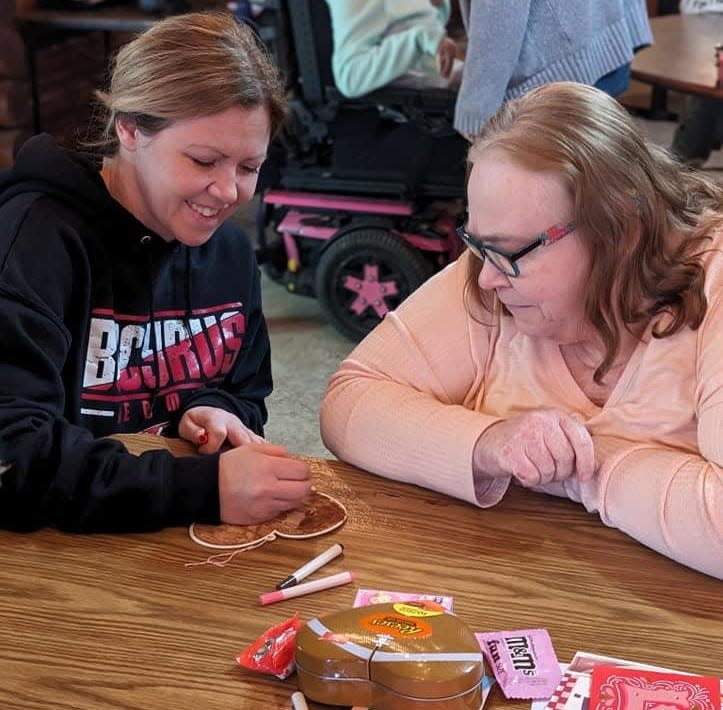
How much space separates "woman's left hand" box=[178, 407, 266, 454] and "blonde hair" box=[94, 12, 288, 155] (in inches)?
15.3

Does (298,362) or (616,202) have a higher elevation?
(616,202)

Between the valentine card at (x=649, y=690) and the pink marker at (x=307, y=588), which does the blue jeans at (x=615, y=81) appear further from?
the valentine card at (x=649, y=690)

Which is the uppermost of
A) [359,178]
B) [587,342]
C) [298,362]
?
[587,342]

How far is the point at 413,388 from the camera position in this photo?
1468mm

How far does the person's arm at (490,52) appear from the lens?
8.71 feet

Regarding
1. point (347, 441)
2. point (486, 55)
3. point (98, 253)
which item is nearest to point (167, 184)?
point (98, 253)

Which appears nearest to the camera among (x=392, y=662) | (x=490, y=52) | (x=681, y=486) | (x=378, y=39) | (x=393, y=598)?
(x=392, y=662)

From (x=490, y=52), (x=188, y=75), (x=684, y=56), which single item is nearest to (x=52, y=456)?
(x=188, y=75)

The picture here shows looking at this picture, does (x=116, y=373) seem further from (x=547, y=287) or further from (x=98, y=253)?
(x=547, y=287)

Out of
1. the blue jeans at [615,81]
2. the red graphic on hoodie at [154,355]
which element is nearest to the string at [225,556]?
the red graphic on hoodie at [154,355]

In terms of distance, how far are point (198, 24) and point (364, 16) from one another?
6.00ft

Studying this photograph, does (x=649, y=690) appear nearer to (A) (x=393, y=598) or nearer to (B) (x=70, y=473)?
(A) (x=393, y=598)

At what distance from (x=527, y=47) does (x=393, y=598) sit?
75.5 inches

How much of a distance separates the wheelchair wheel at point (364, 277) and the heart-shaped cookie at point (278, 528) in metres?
2.30
